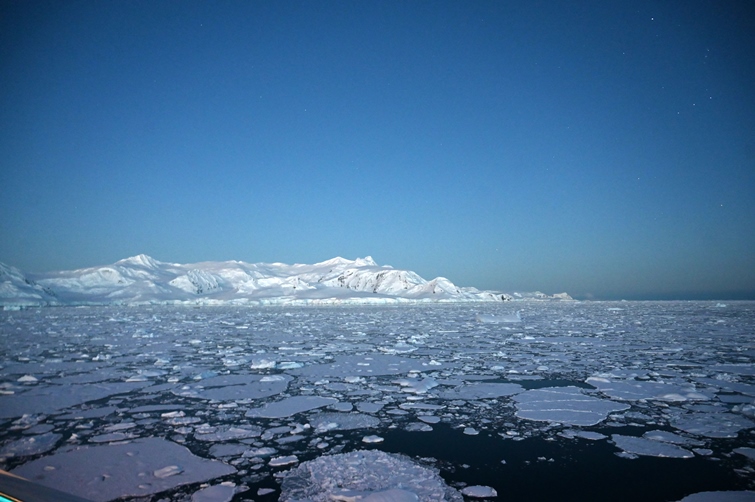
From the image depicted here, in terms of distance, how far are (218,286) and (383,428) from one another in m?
129

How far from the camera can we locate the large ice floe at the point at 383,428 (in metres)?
2.79

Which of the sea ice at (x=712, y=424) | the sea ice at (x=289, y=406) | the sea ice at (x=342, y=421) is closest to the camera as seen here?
the sea ice at (x=712, y=424)

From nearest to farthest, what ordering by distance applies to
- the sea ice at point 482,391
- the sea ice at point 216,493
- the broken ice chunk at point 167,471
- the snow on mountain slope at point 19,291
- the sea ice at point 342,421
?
the sea ice at point 216,493
the broken ice chunk at point 167,471
the sea ice at point 342,421
the sea ice at point 482,391
the snow on mountain slope at point 19,291

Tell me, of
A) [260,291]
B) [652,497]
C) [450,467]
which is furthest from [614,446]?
[260,291]

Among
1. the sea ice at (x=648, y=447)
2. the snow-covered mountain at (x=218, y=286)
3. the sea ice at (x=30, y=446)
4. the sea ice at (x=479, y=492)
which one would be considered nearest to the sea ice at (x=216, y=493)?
the sea ice at (x=479, y=492)

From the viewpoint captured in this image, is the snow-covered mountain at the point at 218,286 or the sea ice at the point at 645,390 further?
the snow-covered mountain at the point at 218,286

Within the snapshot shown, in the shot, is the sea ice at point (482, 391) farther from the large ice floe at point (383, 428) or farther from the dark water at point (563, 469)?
the dark water at point (563, 469)

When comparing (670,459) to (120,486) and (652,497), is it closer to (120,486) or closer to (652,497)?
(652,497)

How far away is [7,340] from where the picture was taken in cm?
1240

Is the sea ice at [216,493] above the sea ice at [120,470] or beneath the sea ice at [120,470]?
above

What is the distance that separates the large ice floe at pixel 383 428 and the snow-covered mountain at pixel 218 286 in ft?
226

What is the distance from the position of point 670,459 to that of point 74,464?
4792mm

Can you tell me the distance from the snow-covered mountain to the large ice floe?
68.7m

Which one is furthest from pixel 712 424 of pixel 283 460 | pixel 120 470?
pixel 120 470
